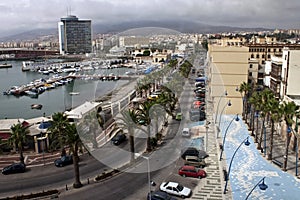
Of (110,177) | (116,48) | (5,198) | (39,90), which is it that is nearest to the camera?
(5,198)

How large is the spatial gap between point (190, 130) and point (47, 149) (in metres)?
11.1

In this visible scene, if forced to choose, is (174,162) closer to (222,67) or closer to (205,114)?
(205,114)

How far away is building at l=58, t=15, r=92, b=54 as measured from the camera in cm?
14438

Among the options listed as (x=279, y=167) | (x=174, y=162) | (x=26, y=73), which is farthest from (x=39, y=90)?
(x=279, y=167)

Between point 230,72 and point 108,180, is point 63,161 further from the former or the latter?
point 230,72

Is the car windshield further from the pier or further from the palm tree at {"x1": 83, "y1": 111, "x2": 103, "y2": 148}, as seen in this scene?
the pier

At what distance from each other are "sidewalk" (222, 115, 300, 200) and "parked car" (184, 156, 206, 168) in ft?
5.05

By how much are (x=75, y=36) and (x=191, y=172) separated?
142 m

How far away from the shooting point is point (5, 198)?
47.3 feet

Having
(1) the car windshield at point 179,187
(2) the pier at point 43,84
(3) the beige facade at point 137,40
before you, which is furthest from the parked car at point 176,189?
(2) the pier at point 43,84

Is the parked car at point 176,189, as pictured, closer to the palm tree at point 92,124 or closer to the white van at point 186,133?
the palm tree at point 92,124

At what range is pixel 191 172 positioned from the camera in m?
16.3

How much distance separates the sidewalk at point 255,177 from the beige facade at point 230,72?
892cm

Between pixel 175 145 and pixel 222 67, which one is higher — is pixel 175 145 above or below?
below
